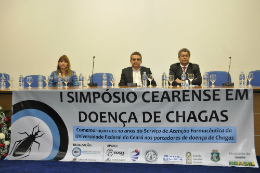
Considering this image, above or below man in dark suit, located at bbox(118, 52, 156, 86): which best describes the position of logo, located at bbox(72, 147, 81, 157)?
below

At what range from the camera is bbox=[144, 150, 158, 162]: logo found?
2244mm

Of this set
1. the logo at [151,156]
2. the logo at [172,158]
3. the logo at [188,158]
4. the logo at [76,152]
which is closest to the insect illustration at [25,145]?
the logo at [76,152]

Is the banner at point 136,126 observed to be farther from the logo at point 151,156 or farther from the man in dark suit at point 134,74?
the man in dark suit at point 134,74

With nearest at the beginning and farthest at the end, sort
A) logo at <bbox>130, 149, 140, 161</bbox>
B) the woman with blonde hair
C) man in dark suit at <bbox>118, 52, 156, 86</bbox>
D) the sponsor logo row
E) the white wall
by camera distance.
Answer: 1. the sponsor logo row
2. logo at <bbox>130, 149, 140, 161</bbox>
3. the woman with blonde hair
4. man in dark suit at <bbox>118, 52, 156, 86</bbox>
5. the white wall

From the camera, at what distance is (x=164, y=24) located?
457 cm

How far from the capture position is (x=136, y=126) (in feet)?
7.51

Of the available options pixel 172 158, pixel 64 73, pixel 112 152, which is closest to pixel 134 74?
pixel 64 73

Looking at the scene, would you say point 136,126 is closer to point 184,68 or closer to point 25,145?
point 25,145

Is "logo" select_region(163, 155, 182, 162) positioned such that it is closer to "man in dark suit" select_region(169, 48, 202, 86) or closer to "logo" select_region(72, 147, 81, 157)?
"logo" select_region(72, 147, 81, 157)

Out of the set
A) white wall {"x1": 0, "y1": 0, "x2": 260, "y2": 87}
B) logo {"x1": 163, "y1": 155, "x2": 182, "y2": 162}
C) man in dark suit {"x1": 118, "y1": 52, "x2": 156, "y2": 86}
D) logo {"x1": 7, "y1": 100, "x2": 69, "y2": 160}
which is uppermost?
white wall {"x1": 0, "y1": 0, "x2": 260, "y2": 87}

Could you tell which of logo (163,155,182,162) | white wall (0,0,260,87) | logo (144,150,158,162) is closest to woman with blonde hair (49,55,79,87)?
white wall (0,0,260,87)

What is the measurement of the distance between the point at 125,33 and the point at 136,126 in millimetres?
2809

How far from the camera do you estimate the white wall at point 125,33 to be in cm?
448

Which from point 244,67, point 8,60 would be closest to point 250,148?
point 244,67
